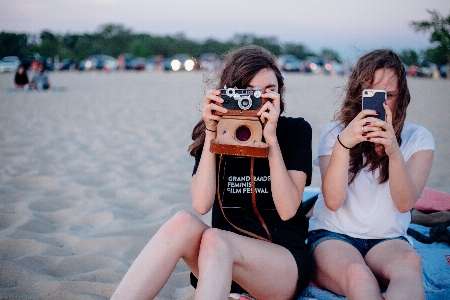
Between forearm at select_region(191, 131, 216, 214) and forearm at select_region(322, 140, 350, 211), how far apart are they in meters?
0.59

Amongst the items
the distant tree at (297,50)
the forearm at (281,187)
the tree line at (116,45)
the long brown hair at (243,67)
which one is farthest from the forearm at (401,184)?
the distant tree at (297,50)

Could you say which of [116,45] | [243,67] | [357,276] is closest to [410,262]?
[357,276]

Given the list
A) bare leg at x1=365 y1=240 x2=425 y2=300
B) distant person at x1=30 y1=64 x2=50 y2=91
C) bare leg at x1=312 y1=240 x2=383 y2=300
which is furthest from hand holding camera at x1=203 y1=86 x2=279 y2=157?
distant person at x1=30 y1=64 x2=50 y2=91

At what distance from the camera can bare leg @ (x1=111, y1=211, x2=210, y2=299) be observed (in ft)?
6.15

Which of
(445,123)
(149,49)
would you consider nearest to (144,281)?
(445,123)

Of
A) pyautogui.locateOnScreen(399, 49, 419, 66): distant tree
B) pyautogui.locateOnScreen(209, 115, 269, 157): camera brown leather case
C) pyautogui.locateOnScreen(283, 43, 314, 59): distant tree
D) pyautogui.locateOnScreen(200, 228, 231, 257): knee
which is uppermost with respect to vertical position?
pyautogui.locateOnScreen(283, 43, 314, 59): distant tree

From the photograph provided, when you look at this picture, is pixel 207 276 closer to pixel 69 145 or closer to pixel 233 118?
pixel 233 118

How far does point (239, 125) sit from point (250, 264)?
2.24ft

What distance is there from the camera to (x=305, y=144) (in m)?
2.29

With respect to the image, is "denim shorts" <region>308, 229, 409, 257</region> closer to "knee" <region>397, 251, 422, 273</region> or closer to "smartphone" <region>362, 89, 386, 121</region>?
"knee" <region>397, 251, 422, 273</region>

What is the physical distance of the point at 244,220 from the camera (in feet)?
7.45

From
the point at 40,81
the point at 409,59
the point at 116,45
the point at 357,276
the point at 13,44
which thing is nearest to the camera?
the point at 357,276

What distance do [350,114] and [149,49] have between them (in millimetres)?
61084

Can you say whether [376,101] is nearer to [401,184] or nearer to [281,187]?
[401,184]
